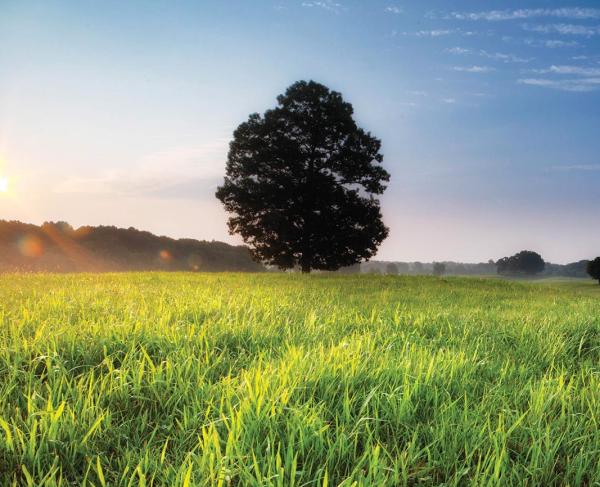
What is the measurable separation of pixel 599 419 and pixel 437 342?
6.95 feet

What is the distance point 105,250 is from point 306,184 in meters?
37.7

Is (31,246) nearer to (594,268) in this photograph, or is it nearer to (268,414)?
(268,414)

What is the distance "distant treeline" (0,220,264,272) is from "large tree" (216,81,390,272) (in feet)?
63.3

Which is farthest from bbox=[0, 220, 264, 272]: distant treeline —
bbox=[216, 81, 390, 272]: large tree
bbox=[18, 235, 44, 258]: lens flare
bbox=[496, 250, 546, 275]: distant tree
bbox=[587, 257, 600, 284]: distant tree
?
bbox=[496, 250, 546, 275]: distant tree

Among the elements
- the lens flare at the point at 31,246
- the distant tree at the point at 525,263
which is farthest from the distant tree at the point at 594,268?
the lens flare at the point at 31,246

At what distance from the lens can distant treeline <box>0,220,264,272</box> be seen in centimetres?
4850

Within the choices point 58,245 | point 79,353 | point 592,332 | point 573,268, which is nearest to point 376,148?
point 592,332

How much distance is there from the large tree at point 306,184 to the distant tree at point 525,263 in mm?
137958

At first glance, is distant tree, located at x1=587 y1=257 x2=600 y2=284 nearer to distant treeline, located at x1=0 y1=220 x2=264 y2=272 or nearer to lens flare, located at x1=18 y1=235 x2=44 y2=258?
distant treeline, located at x1=0 y1=220 x2=264 y2=272

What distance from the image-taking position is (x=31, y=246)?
5078 cm

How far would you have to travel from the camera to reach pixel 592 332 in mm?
5812

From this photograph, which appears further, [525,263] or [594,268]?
[525,263]

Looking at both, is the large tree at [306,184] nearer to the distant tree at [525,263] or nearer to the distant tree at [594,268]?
the distant tree at [594,268]

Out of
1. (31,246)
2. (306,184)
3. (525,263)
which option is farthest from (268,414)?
(525,263)
